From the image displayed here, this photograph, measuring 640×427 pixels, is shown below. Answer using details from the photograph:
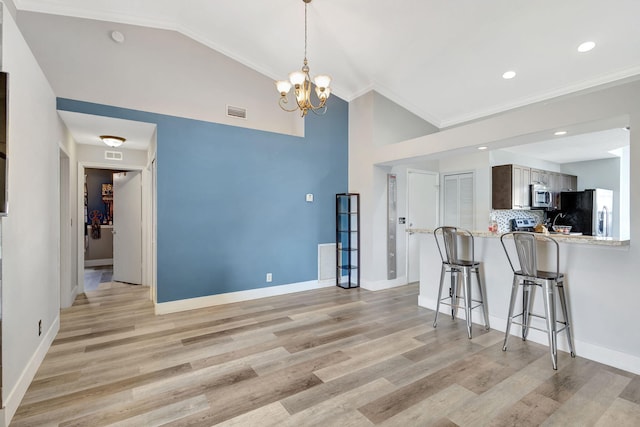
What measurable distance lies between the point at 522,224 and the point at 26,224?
7.45m

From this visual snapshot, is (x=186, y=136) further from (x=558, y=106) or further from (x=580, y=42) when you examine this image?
(x=580, y=42)

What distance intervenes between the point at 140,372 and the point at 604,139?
696 cm

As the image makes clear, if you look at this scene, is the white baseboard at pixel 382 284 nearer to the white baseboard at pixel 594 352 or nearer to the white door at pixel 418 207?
the white door at pixel 418 207

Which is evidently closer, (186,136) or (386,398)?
(386,398)

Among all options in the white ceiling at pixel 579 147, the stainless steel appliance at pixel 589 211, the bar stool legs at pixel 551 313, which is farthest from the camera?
the stainless steel appliance at pixel 589 211

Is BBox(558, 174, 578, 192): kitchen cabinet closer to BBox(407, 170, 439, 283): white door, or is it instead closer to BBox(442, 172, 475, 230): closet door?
BBox(442, 172, 475, 230): closet door

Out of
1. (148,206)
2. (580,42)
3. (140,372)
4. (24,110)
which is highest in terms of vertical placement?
(580,42)

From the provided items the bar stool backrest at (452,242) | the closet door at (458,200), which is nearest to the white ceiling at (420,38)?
the closet door at (458,200)

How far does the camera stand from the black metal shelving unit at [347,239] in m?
5.39

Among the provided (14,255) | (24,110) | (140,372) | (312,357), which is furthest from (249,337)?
(24,110)

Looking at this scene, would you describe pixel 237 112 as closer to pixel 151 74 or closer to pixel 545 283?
pixel 151 74

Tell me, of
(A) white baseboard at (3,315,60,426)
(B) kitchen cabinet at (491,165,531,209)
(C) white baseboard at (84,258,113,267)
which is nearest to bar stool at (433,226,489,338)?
(B) kitchen cabinet at (491,165,531,209)

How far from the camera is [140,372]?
100 inches

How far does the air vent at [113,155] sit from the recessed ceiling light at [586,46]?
6.62m
